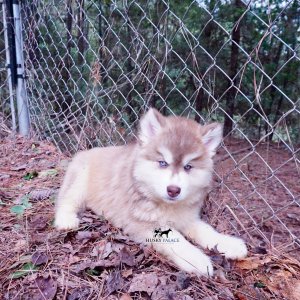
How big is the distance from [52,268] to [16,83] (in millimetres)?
2675

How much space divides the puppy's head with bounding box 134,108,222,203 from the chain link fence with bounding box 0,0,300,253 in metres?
0.61

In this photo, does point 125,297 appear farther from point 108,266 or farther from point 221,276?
point 221,276

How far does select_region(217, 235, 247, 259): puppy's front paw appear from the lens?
189 cm

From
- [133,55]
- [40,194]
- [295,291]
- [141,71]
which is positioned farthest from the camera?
[133,55]

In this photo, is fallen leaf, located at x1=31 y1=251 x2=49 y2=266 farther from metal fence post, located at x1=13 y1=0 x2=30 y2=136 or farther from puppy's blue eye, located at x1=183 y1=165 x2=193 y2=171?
metal fence post, located at x1=13 y1=0 x2=30 y2=136

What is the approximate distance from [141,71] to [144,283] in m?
1.67

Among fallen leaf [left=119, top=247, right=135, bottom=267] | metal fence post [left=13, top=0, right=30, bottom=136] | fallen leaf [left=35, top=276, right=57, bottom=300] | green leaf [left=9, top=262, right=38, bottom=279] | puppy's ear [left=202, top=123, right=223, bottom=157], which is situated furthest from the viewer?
metal fence post [left=13, top=0, right=30, bottom=136]

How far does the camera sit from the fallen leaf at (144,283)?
1623mm

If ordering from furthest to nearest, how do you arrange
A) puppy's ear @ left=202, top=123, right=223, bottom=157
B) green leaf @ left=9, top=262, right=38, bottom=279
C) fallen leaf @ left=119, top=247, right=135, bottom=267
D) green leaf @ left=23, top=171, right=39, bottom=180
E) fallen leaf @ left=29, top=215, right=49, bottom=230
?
green leaf @ left=23, top=171, right=39, bottom=180 → fallen leaf @ left=29, top=215, right=49, bottom=230 → puppy's ear @ left=202, top=123, right=223, bottom=157 → fallen leaf @ left=119, top=247, right=135, bottom=267 → green leaf @ left=9, top=262, right=38, bottom=279

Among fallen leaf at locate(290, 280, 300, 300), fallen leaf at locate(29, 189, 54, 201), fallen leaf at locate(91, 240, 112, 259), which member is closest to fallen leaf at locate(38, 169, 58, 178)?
fallen leaf at locate(29, 189, 54, 201)

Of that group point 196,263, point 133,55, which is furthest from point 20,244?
point 133,55

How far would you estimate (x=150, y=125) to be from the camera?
2.05 m

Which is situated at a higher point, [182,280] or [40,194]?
[182,280]

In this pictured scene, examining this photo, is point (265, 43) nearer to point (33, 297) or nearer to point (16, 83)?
point (16, 83)
